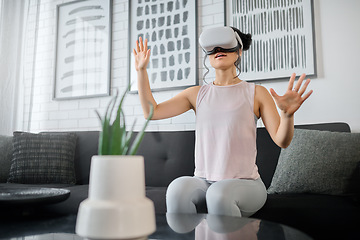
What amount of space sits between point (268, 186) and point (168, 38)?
143 cm

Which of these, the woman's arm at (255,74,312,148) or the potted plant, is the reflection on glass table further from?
the woman's arm at (255,74,312,148)

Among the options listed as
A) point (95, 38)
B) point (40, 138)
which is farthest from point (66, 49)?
point (40, 138)

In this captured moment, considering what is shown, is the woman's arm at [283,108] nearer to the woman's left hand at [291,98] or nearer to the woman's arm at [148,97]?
the woman's left hand at [291,98]

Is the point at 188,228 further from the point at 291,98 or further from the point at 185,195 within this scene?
the point at 291,98

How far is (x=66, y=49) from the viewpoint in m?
2.99

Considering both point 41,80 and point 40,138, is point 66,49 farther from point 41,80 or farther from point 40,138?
point 40,138

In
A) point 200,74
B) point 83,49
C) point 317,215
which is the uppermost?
point 83,49

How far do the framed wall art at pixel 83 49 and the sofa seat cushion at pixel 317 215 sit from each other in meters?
1.87

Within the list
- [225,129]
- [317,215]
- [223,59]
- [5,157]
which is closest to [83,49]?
[5,157]

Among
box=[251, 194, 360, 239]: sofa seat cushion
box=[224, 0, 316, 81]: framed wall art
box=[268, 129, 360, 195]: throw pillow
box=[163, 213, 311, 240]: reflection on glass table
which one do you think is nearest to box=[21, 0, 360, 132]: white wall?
box=[224, 0, 316, 81]: framed wall art

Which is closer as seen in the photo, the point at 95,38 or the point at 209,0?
the point at 209,0

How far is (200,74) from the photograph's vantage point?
2482mm

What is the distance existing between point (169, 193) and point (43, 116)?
220cm

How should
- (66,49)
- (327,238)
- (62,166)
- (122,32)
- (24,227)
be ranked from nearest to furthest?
(24,227) < (327,238) < (62,166) < (122,32) < (66,49)
